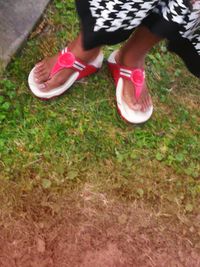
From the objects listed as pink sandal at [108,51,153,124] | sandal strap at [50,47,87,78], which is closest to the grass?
pink sandal at [108,51,153,124]

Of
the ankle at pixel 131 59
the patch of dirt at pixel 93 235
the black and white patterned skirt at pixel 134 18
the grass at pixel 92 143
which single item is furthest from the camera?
the ankle at pixel 131 59

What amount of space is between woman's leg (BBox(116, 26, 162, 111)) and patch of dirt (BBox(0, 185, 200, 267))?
0.48 metres

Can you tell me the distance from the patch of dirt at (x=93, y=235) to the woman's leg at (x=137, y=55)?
476 millimetres

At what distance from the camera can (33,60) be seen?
2295 mm

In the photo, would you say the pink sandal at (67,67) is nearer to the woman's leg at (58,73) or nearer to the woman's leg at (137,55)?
the woman's leg at (58,73)

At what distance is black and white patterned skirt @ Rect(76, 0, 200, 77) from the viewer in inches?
65.1

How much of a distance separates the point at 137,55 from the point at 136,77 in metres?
0.12

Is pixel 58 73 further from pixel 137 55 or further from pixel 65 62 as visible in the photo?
pixel 137 55

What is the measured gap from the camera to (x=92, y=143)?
2.14m

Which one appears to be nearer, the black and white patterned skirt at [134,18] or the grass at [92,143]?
the black and white patterned skirt at [134,18]

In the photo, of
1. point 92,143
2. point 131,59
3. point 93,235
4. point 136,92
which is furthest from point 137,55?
point 93,235

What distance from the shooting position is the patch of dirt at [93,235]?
1860 millimetres

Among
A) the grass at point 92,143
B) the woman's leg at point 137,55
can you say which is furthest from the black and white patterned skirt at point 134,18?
the grass at point 92,143

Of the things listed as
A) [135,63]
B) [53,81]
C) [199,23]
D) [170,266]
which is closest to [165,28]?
[199,23]
